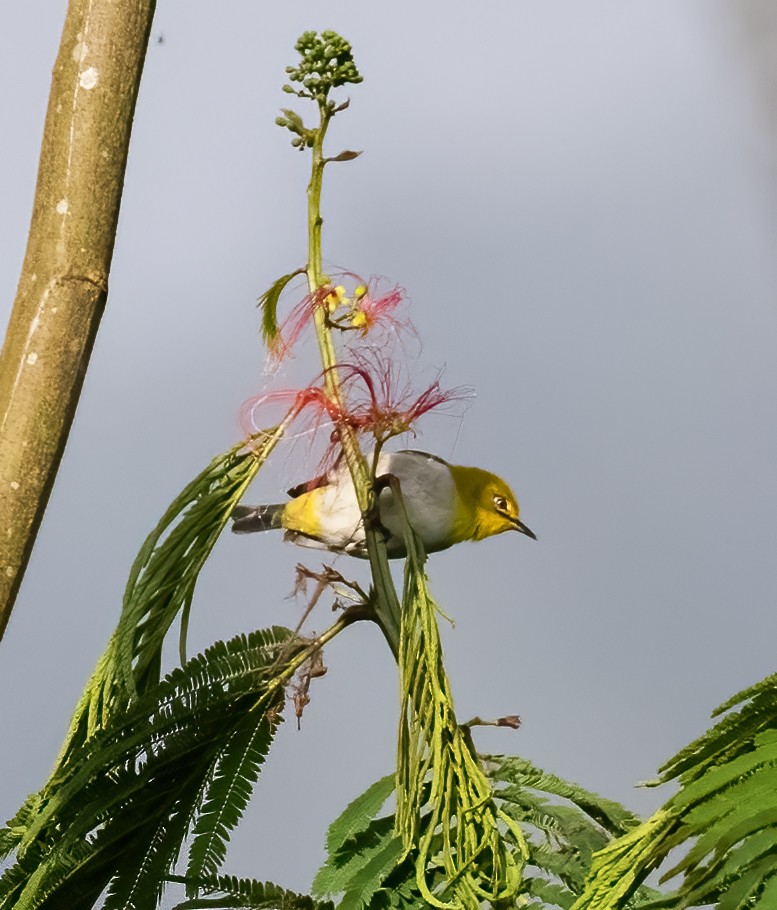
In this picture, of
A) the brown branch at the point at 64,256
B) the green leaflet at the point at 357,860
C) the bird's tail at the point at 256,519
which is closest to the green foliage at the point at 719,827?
the green leaflet at the point at 357,860

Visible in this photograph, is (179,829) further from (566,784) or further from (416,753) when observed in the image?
(566,784)

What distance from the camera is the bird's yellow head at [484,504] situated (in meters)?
2.31

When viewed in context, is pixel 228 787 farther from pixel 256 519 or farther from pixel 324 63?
pixel 324 63

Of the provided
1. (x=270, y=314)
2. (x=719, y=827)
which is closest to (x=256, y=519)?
(x=270, y=314)

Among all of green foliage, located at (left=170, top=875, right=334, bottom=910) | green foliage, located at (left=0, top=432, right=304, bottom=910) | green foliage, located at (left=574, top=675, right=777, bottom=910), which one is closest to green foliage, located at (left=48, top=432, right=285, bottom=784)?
green foliage, located at (left=0, top=432, right=304, bottom=910)

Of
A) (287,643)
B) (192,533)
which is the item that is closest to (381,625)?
(287,643)

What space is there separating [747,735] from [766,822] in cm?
13

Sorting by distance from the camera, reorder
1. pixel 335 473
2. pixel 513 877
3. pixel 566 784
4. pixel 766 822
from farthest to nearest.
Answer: pixel 335 473 → pixel 566 784 → pixel 513 877 → pixel 766 822

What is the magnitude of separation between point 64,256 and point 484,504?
2.94 feet

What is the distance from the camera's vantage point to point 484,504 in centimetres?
240

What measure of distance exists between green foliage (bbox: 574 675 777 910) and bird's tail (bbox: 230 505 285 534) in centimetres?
96

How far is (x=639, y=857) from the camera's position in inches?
55.9

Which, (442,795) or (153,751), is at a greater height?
(153,751)

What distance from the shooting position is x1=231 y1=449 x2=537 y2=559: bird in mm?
2027
